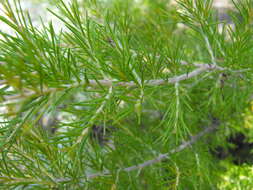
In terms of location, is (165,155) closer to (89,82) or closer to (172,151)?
(172,151)

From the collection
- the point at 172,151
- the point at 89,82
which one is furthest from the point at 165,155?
the point at 89,82

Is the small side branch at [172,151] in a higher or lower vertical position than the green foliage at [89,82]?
lower

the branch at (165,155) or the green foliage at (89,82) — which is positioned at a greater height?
the green foliage at (89,82)

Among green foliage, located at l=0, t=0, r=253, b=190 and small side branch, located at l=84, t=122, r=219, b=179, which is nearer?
green foliage, located at l=0, t=0, r=253, b=190

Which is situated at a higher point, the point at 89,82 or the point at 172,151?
the point at 89,82

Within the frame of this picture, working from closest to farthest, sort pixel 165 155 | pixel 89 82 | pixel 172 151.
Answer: pixel 89 82 < pixel 165 155 < pixel 172 151

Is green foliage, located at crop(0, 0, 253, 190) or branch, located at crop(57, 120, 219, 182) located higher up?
green foliage, located at crop(0, 0, 253, 190)

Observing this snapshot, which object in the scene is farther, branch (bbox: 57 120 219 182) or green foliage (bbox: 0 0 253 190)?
branch (bbox: 57 120 219 182)

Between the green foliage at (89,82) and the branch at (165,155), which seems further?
the branch at (165,155)

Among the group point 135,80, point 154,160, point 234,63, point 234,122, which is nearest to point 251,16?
point 234,63

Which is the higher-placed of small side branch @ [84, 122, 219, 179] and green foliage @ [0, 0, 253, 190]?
green foliage @ [0, 0, 253, 190]

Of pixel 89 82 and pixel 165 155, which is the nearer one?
pixel 89 82

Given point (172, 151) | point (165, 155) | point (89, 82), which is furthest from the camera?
point (172, 151)
